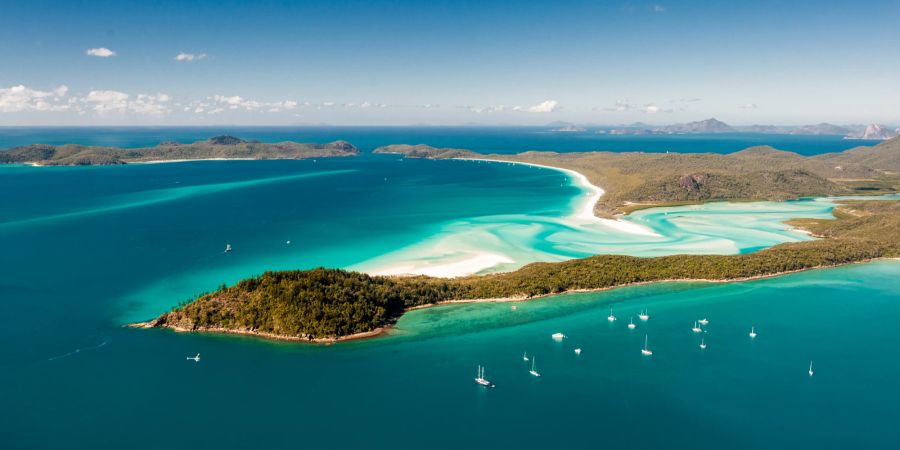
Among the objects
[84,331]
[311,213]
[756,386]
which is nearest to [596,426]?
[756,386]

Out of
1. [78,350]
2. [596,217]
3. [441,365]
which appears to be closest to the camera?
[441,365]

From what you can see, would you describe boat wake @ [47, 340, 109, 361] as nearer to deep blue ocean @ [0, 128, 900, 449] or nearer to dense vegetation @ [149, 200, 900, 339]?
deep blue ocean @ [0, 128, 900, 449]

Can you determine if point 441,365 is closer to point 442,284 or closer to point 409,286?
point 409,286

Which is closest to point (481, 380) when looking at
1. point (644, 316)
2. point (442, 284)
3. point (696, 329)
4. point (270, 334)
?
point (442, 284)

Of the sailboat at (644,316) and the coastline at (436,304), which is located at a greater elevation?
the coastline at (436,304)

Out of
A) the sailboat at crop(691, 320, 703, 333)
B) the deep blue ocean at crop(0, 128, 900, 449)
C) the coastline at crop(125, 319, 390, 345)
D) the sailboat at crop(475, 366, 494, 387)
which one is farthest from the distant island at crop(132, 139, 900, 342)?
the sailboat at crop(691, 320, 703, 333)

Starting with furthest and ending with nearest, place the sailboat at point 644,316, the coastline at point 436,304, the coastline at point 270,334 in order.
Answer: the sailboat at point 644,316 < the coastline at point 436,304 < the coastline at point 270,334

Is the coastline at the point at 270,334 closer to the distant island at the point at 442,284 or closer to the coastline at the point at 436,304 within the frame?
the coastline at the point at 436,304

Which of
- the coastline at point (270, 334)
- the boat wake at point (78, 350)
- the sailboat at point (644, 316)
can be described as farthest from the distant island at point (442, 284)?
the sailboat at point (644, 316)
